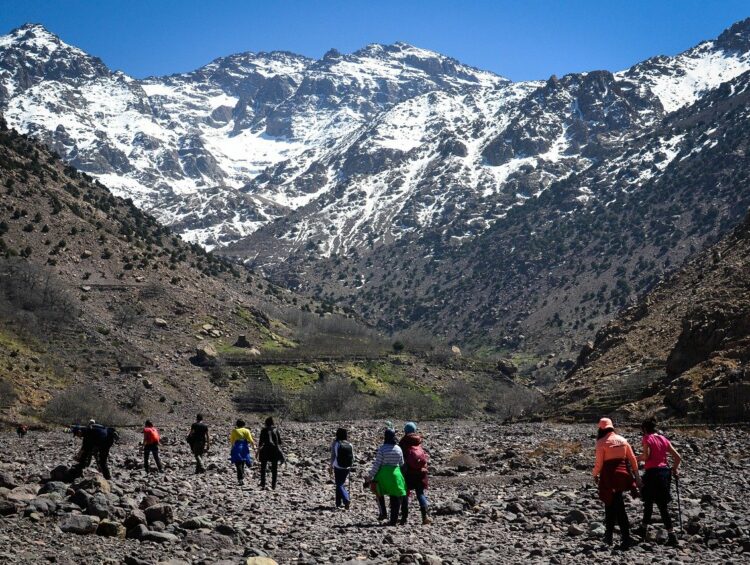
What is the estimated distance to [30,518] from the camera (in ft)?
45.8

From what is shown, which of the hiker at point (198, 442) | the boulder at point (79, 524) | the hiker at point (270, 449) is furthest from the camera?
the hiker at point (198, 442)

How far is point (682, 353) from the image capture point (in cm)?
4475

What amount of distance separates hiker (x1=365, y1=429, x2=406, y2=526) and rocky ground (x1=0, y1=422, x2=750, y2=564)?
1.87 ft

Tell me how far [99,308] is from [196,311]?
14543 mm

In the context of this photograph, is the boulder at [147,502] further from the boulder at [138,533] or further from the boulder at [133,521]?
the boulder at [138,533]

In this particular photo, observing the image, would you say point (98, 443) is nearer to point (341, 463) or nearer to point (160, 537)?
point (341, 463)

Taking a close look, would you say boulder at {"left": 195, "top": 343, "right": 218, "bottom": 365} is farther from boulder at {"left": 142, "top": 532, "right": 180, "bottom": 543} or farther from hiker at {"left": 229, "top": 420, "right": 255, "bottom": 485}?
boulder at {"left": 142, "top": 532, "right": 180, "bottom": 543}

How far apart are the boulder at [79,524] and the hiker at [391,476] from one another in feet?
19.3

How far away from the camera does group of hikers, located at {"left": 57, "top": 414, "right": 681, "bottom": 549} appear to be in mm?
14398

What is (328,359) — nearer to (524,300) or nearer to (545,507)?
(545,507)

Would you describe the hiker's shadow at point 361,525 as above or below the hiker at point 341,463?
below

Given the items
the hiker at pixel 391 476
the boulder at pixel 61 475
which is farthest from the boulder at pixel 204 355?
the hiker at pixel 391 476

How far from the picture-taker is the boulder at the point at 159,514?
15.0 meters

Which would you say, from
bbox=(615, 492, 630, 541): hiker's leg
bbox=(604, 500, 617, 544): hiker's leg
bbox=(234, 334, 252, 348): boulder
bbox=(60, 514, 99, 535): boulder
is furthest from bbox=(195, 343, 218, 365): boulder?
bbox=(615, 492, 630, 541): hiker's leg
